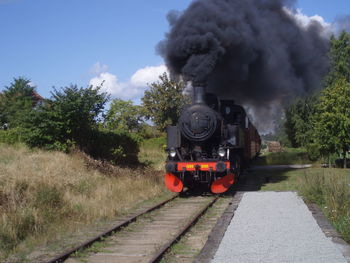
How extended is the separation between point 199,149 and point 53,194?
4789 mm

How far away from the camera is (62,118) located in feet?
53.2

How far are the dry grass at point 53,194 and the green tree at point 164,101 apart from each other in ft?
57.0

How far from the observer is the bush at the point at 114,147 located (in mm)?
18547

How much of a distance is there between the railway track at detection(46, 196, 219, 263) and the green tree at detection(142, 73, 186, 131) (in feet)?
75.1

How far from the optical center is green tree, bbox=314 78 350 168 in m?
A: 24.0

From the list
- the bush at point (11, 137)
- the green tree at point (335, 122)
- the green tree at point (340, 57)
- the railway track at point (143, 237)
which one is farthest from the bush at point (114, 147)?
the green tree at point (340, 57)

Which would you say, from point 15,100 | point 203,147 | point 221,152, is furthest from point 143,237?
point 15,100

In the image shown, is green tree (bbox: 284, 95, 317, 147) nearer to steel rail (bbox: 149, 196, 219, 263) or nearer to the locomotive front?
the locomotive front

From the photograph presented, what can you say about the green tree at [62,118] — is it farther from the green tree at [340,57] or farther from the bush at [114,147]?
the green tree at [340,57]

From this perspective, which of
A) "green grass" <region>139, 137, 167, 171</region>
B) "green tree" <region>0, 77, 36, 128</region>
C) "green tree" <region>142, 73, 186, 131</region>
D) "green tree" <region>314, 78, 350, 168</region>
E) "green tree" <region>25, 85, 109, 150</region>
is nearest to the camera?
"green tree" <region>25, 85, 109, 150</region>

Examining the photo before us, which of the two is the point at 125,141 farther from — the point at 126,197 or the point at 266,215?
the point at 266,215

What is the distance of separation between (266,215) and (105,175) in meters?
7.55

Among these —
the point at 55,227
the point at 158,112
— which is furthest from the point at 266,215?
the point at 158,112

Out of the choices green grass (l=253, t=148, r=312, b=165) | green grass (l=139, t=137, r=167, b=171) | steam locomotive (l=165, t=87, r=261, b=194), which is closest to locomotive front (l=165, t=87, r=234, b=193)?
steam locomotive (l=165, t=87, r=261, b=194)
